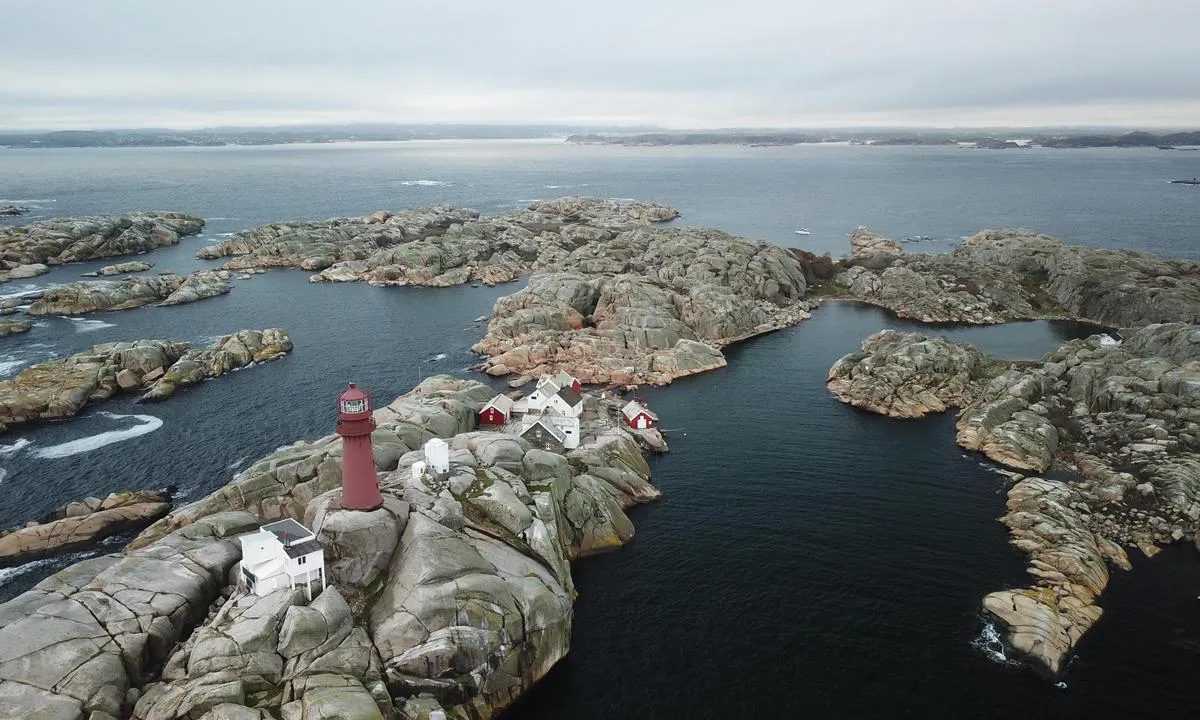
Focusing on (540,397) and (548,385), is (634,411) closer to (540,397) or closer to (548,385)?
(548,385)

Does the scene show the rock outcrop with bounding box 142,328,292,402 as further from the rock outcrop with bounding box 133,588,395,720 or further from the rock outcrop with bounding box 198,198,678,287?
the rock outcrop with bounding box 133,588,395,720

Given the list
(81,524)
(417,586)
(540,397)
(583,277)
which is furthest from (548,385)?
(583,277)

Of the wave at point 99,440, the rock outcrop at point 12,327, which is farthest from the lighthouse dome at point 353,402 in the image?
the rock outcrop at point 12,327

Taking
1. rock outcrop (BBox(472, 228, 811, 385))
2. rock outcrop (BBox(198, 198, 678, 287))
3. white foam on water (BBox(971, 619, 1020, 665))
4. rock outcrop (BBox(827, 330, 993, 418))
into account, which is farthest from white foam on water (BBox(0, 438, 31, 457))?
rock outcrop (BBox(827, 330, 993, 418))

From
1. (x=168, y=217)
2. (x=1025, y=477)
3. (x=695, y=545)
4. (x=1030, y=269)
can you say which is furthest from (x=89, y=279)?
(x=1030, y=269)

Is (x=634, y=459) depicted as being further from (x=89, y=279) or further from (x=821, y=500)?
(x=89, y=279)

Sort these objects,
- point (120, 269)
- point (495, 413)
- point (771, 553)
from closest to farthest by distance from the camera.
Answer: point (771, 553), point (495, 413), point (120, 269)
